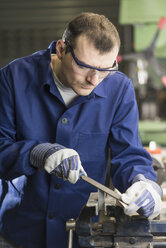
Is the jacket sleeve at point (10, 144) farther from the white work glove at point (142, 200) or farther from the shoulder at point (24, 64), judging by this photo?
the white work glove at point (142, 200)

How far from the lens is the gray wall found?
6469mm

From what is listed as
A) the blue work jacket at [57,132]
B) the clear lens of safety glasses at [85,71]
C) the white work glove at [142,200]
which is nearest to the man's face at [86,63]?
the clear lens of safety glasses at [85,71]

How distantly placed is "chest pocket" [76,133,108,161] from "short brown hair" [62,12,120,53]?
392mm

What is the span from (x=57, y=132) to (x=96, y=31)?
1.45ft

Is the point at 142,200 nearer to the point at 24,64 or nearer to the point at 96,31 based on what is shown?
the point at 96,31

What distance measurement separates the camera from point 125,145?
1.42m

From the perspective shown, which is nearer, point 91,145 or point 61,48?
point 61,48

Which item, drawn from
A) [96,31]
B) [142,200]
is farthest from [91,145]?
[96,31]

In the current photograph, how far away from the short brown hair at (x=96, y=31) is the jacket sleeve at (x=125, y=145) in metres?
0.30

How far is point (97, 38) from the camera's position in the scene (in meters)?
1.19

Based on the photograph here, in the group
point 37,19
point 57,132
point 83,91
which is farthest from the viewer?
point 37,19

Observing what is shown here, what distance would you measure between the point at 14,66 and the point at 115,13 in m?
5.53

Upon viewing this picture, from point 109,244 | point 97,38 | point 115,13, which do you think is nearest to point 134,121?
point 97,38

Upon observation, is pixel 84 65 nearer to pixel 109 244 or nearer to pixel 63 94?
pixel 63 94
